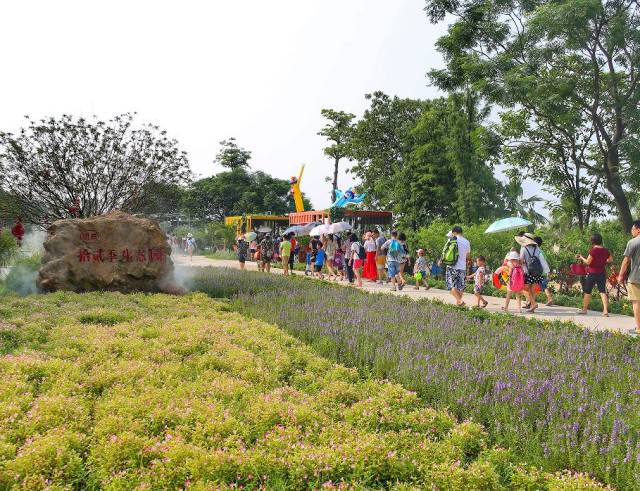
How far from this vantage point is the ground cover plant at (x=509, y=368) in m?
3.54

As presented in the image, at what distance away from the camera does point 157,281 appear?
1116 centimetres

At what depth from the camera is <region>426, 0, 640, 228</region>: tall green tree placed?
15328mm

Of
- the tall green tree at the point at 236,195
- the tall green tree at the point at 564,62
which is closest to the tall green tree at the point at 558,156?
the tall green tree at the point at 564,62

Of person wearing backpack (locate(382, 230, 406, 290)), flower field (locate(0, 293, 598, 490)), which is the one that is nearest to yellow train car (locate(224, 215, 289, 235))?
person wearing backpack (locate(382, 230, 406, 290))

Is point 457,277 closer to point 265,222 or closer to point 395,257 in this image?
point 395,257

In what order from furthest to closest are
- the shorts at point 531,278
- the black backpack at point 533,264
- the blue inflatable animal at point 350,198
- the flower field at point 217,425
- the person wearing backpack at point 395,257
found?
the blue inflatable animal at point 350,198 → the person wearing backpack at point 395,257 → the shorts at point 531,278 → the black backpack at point 533,264 → the flower field at point 217,425

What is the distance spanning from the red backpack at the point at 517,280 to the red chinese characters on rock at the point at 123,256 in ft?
24.3

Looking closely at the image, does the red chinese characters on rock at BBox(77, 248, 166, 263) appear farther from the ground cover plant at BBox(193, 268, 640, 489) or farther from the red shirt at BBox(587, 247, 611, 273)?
the red shirt at BBox(587, 247, 611, 273)

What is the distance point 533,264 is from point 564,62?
10638 millimetres

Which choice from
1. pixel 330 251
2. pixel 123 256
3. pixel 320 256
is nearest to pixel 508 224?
pixel 330 251

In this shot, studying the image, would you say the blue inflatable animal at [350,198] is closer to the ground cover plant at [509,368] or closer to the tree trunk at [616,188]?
the tree trunk at [616,188]

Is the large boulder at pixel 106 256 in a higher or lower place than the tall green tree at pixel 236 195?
lower

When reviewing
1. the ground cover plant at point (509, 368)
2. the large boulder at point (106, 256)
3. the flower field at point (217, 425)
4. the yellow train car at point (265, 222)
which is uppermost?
the yellow train car at point (265, 222)

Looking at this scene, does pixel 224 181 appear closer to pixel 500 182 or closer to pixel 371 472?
pixel 500 182
